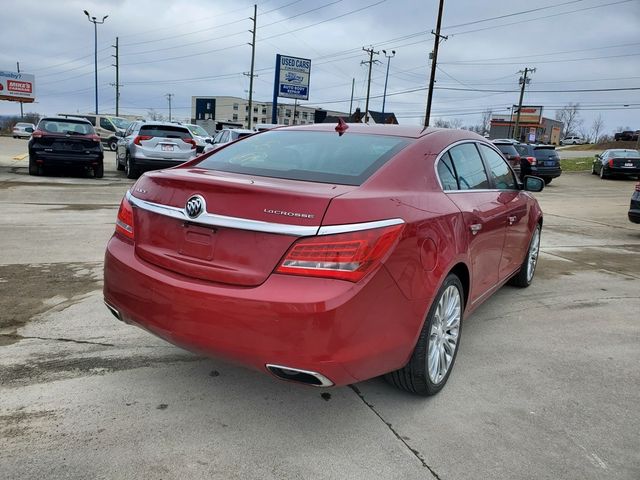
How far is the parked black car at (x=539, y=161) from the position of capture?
21172mm

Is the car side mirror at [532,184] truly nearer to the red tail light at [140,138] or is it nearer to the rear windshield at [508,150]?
the red tail light at [140,138]

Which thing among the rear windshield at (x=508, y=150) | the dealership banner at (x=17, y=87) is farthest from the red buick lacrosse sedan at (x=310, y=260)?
the dealership banner at (x=17, y=87)

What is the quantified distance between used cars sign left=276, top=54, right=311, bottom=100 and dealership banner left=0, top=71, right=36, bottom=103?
33634 millimetres

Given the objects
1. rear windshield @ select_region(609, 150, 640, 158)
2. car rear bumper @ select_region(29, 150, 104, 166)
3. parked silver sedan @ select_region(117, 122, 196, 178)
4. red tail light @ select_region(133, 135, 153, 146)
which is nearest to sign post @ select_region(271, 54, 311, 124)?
rear windshield @ select_region(609, 150, 640, 158)

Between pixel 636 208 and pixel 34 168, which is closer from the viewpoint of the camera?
pixel 636 208

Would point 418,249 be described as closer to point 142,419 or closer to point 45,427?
point 142,419

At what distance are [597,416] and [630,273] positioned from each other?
4.27 metres

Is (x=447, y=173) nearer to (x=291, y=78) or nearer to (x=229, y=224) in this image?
(x=229, y=224)

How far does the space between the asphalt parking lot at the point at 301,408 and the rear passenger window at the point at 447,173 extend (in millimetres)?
1245

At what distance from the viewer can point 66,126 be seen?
13.4 m

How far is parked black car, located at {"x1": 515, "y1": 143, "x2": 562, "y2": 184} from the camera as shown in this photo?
21172mm

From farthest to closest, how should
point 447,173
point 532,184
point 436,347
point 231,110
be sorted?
1. point 231,110
2. point 532,184
3. point 447,173
4. point 436,347

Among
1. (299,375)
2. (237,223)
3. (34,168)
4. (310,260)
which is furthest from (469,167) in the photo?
(34,168)

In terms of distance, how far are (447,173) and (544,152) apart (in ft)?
67.2
